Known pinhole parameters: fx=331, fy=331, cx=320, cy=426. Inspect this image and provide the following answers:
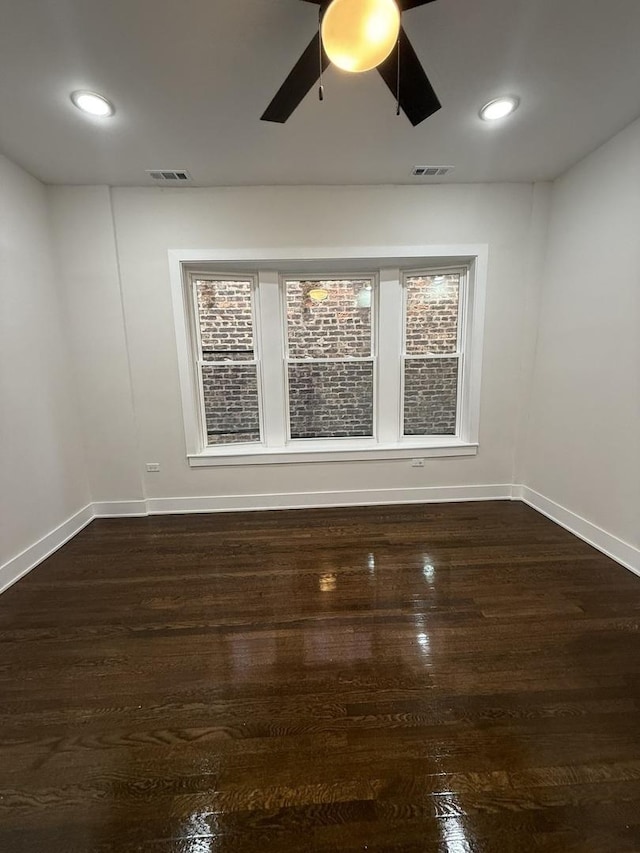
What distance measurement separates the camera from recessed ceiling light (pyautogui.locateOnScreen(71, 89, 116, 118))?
5.93 feet

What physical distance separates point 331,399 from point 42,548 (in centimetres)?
266

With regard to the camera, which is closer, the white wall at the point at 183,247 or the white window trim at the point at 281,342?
the white wall at the point at 183,247

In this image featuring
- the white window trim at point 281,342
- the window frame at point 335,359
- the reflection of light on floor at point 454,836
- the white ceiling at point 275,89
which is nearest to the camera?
the reflection of light on floor at point 454,836

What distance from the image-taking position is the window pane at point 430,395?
329 centimetres

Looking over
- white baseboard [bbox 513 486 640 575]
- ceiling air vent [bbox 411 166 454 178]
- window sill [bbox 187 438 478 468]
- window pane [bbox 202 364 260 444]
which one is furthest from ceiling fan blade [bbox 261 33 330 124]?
white baseboard [bbox 513 486 640 575]

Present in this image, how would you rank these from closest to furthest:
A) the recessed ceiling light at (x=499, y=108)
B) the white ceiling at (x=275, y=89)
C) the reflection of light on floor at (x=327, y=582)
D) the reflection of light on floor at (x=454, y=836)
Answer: the reflection of light on floor at (x=454, y=836) → the white ceiling at (x=275, y=89) → the recessed ceiling light at (x=499, y=108) → the reflection of light on floor at (x=327, y=582)

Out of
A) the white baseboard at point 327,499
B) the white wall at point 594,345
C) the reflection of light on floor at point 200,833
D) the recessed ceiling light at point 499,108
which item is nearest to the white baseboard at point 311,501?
the white baseboard at point 327,499

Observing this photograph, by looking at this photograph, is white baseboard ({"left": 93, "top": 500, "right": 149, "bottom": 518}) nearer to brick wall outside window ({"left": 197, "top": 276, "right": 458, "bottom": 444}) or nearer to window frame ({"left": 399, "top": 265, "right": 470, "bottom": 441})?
brick wall outside window ({"left": 197, "top": 276, "right": 458, "bottom": 444})

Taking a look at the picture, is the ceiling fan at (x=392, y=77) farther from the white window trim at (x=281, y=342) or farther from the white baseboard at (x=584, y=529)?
the white baseboard at (x=584, y=529)

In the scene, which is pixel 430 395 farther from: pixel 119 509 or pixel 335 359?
pixel 119 509

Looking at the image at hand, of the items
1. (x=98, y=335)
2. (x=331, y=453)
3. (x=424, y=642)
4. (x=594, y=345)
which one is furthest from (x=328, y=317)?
(x=424, y=642)

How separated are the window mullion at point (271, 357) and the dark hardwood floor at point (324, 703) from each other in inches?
50.2

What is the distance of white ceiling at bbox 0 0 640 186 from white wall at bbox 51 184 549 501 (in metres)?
0.19

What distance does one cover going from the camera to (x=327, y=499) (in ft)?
10.8
